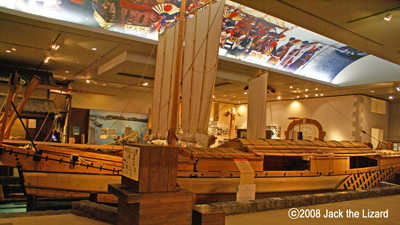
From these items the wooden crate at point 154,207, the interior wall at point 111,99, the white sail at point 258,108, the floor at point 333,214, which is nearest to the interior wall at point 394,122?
the white sail at point 258,108

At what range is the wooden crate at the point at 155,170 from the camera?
2.31 meters

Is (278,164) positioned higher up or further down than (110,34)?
further down

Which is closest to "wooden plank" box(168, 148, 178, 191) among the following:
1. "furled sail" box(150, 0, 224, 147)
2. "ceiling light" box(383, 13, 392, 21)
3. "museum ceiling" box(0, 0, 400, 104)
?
"museum ceiling" box(0, 0, 400, 104)

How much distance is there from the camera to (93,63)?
1281cm

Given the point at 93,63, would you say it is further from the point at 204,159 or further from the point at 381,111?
the point at 381,111

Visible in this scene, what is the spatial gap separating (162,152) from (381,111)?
1951 cm

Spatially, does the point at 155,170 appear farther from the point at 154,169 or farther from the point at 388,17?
the point at 388,17

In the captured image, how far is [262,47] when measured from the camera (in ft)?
41.6

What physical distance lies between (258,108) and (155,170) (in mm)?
9226

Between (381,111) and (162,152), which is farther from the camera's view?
(381,111)

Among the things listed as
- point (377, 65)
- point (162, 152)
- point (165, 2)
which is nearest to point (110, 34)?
point (165, 2)

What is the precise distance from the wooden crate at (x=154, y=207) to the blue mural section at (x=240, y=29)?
7.63 m

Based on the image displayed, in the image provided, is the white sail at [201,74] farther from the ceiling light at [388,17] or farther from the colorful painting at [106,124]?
the colorful painting at [106,124]

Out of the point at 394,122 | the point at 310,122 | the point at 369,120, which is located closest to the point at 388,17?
the point at 369,120
